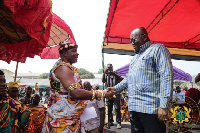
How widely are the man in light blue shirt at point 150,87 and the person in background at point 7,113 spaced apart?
160 cm

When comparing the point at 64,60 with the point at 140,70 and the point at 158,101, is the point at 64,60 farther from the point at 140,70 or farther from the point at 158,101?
the point at 158,101

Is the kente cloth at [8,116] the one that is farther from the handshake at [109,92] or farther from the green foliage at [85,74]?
the green foliage at [85,74]

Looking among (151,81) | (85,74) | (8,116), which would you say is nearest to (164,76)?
(151,81)

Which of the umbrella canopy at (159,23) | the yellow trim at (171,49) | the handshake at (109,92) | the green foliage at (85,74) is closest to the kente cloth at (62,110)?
the handshake at (109,92)

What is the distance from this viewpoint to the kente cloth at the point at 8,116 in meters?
2.29

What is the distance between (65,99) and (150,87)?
1006 mm

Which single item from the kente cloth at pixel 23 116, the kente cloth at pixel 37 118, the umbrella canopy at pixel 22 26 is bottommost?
the kente cloth at pixel 37 118

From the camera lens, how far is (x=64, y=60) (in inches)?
92.0

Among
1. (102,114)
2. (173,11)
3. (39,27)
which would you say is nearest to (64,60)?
(39,27)

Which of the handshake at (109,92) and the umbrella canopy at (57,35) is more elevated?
the umbrella canopy at (57,35)

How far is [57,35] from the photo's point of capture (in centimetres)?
439

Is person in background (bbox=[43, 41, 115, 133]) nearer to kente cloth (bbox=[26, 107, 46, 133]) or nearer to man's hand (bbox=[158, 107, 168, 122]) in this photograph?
man's hand (bbox=[158, 107, 168, 122])

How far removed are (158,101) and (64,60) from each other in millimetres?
1262

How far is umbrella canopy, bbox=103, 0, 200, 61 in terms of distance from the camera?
12.1ft
